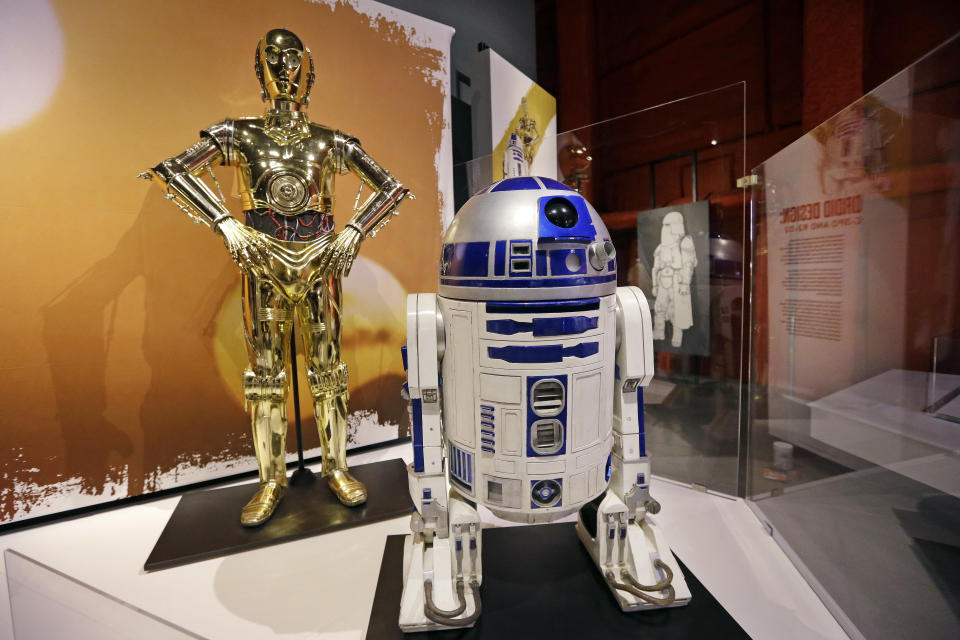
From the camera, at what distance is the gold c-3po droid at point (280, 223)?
1992 mm

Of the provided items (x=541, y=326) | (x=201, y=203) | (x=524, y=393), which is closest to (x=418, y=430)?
(x=524, y=393)

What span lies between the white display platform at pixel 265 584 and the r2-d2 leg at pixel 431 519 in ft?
0.89

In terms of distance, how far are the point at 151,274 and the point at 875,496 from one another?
334 centimetres

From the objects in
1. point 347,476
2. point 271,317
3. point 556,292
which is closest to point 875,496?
point 556,292

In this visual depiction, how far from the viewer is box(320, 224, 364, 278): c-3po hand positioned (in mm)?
2115

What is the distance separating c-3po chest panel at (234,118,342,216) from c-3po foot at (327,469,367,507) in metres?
1.30

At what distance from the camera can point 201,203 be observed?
1932 mm

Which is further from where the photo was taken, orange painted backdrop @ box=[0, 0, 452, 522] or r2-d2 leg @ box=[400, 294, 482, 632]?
orange painted backdrop @ box=[0, 0, 452, 522]

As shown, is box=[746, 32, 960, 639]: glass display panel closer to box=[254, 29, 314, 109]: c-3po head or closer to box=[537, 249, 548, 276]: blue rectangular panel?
box=[537, 249, 548, 276]: blue rectangular panel

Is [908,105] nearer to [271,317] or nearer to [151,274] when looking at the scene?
[271,317]

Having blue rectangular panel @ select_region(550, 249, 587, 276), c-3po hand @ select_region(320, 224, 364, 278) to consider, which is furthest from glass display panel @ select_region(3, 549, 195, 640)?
blue rectangular panel @ select_region(550, 249, 587, 276)

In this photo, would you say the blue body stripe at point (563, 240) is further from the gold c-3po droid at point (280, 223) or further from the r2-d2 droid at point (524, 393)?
the gold c-3po droid at point (280, 223)

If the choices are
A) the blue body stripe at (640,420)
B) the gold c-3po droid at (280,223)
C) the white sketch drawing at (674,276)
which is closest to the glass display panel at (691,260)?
→ the white sketch drawing at (674,276)

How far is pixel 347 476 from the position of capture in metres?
2.38
